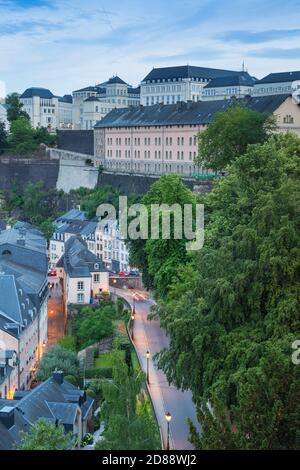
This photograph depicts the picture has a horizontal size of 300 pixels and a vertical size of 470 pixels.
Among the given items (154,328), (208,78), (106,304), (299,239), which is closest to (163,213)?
(154,328)

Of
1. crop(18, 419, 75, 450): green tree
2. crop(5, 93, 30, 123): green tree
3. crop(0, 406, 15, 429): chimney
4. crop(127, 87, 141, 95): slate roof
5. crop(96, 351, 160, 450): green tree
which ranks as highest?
crop(127, 87, 141, 95): slate roof

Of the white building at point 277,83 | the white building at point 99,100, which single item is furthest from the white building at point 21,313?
the white building at point 99,100

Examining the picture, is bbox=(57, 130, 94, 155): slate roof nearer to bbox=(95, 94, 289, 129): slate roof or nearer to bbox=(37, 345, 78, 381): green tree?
bbox=(95, 94, 289, 129): slate roof

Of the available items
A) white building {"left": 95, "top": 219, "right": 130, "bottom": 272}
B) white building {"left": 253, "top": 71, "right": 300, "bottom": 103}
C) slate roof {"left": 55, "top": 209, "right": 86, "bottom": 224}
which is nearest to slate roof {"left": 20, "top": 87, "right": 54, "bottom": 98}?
white building {"left": 253, "top": 71, "right": 300, "bottom": 103}

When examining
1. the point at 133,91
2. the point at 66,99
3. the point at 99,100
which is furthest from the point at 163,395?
the point at 66,99

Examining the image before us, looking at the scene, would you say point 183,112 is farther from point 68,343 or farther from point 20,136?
point 68,343

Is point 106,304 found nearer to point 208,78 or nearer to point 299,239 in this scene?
point 299,239
